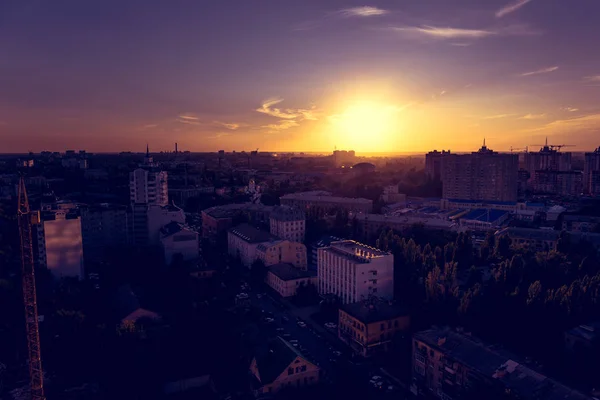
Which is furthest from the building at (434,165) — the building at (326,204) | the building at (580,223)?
the building at (580,223)

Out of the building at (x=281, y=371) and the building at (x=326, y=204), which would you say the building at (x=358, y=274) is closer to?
the building at (x=281, y=371)

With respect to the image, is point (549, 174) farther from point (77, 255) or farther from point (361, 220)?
point (77, 255)

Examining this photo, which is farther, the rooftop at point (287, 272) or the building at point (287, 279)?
the rooftop at point (287, 272)

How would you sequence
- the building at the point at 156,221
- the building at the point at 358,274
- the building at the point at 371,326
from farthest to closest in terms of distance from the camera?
the building at the point at 156,221 < the building at the point at 358,274 < the building at the point at 371,326

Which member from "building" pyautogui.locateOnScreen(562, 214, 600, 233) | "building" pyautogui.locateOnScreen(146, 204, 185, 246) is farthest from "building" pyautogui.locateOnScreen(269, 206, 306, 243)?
"building" pyautogui.locateOnScreen(562, 214, 600, 233)

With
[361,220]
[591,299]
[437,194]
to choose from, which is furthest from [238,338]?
[437,194]

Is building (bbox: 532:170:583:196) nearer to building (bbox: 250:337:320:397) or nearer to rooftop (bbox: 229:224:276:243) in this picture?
rooftop (bbox: 229:224:276:243)

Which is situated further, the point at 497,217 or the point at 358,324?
the point at 497,217
